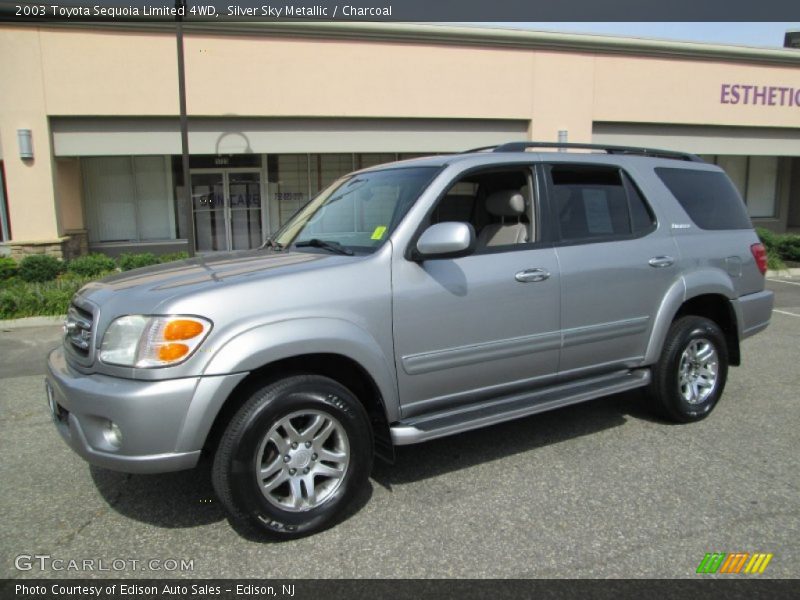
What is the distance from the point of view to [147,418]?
2.68 m

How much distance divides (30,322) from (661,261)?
8.68 metres

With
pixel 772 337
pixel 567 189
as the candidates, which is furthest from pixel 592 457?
pixel 772 337

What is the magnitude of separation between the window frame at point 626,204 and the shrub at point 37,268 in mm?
10459

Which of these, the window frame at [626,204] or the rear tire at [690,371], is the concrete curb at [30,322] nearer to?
the window frame at [626,204]

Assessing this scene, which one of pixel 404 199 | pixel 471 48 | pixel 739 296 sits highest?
pixel 471 48

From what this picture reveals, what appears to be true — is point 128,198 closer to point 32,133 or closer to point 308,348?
point 32,133

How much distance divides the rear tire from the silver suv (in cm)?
2

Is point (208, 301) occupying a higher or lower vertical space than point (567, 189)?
lower

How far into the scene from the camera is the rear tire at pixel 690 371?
4398 mm

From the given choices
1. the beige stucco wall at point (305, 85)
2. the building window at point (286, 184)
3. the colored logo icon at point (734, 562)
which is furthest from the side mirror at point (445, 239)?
the building window at point (286, 184)

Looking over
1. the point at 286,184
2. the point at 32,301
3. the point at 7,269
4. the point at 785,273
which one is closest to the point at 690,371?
the point at 32,301

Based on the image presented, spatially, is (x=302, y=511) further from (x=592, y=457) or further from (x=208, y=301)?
(x=592, y=457)
